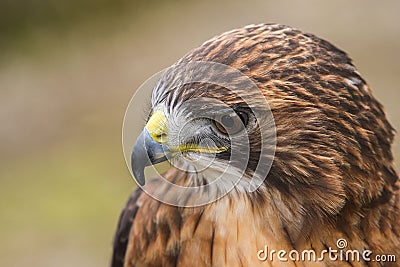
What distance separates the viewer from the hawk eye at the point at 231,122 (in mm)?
2070

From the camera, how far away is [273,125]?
6.93 ft

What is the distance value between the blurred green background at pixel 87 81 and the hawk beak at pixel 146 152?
3.97 metres

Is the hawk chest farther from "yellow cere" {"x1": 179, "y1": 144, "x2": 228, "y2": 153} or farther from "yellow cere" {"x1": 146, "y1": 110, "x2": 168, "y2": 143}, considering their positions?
"yellow cere" {"x1": 146, "y1": 110, "x2": 168, "y2": 143}

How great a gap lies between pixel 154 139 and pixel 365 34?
589 cm

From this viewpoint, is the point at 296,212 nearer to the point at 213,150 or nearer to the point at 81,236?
the point at 213,150

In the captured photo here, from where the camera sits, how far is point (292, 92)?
211 cm

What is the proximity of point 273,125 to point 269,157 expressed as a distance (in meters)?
0.10

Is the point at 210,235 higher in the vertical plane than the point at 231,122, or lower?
lower

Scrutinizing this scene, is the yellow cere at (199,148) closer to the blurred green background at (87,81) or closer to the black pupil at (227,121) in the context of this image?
the black pupil at (227,121)

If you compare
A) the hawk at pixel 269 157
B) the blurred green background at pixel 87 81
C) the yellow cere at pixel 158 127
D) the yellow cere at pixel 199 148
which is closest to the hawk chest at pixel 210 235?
the hawk at pixel 269 157

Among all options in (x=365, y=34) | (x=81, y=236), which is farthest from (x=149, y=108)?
(x=365, y=34)
